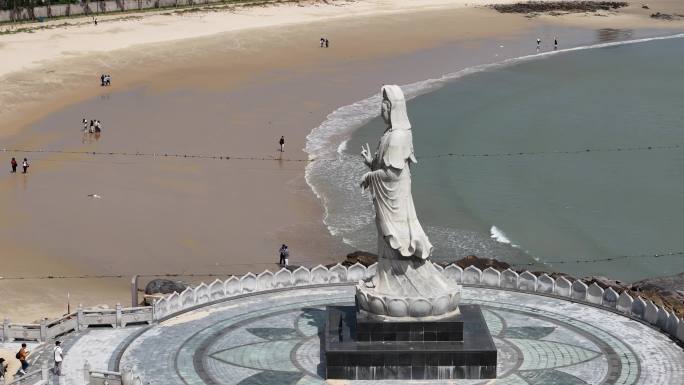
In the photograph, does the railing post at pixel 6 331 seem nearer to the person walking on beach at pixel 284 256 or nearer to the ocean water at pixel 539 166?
the person walking on beach at pixel 284 256

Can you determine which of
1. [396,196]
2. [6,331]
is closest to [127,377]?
[6,331]

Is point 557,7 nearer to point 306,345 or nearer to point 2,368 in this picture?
point 306,345

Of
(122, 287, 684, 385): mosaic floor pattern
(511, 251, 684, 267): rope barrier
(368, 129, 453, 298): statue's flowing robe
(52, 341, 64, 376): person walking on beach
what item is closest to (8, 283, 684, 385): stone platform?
(122, 287, 684, 385): mosaic floor pattern

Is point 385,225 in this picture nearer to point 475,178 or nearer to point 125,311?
point 125,311

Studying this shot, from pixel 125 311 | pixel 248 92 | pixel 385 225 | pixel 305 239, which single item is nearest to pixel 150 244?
pixel 305 239

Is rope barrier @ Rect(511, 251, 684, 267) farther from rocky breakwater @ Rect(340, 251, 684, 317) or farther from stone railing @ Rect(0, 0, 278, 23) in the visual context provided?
stone railing @ Rect(0, 0, 278, 23)

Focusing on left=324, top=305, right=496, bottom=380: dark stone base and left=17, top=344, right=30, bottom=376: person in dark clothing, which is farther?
left=17, top=344, right=30, bottom=376: person in dark clothing

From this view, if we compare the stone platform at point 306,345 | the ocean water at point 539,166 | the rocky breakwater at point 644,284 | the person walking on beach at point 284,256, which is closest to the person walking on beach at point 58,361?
the stone platform at point 306,345
